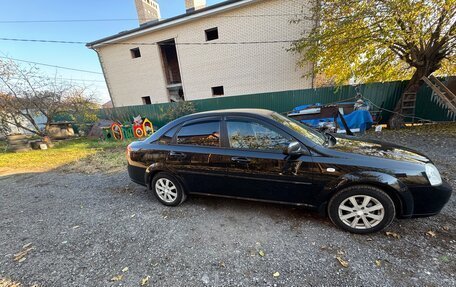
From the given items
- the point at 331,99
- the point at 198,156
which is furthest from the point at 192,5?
the point at 198,156

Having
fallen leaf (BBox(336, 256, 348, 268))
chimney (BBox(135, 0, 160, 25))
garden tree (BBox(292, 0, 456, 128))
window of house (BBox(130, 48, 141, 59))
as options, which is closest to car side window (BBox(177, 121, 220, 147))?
fallen leaf (BBox(336, 256, 348, 268))

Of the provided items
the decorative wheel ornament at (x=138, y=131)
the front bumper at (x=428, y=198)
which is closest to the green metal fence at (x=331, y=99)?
the decorative wheel ornament at (x=138, y=131)

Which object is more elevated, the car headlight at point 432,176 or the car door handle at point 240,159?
the car door handle at point 240,159

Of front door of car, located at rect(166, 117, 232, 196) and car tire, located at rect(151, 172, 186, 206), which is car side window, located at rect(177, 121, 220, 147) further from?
car tire, located at rect(151, 172, 186, 206)

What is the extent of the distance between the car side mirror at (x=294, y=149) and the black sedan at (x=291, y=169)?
1cm

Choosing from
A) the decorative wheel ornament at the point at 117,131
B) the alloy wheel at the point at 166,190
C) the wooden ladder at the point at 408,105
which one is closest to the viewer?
the alloy wheel at the point at 166,190

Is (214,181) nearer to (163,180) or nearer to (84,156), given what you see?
(163,180)

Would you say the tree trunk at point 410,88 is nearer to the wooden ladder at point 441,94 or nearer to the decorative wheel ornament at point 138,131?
the wooden ladder at point 441,94

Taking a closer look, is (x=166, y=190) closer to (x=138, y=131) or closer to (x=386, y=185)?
(x=386, y=185)

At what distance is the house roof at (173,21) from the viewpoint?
1034cm

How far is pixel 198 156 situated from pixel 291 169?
4.20 ft

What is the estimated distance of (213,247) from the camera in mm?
2178

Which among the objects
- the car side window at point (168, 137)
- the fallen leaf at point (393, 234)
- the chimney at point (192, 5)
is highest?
the chimney at point (192, 5)

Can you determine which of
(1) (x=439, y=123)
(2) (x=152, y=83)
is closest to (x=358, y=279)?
(1) (x=439, y=123)
